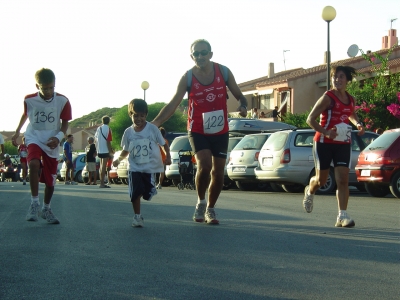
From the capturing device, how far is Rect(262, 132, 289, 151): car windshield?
59.3 feet

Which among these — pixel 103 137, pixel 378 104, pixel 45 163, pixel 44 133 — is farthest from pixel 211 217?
pixel 378 104

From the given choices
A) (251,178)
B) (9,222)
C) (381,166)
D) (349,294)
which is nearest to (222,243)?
(349,294)

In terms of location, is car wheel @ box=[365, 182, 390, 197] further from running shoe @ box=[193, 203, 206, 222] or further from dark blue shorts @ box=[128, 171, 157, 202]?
dark blue shorts @ box=[128, 171, 157, 202]

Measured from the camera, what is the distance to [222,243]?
7309 mm

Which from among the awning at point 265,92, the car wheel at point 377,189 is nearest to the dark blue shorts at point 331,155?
the car wheel at point 377,189

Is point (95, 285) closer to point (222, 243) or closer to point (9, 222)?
point (222, 243)

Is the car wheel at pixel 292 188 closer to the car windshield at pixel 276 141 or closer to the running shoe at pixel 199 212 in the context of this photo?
the car windshield at pixel 276 141

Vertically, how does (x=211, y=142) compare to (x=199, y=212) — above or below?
above

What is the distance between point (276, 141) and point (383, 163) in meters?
3.57

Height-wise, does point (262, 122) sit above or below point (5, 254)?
above

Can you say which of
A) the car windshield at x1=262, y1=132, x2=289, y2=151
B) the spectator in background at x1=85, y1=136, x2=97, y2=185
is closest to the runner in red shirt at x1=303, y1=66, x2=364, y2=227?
the car windshield at x1=262, y1=132, x2=289, y2=151

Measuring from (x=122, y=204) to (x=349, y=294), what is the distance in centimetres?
857

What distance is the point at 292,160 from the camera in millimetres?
17734

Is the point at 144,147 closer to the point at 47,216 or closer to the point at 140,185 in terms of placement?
the point at 140,185
